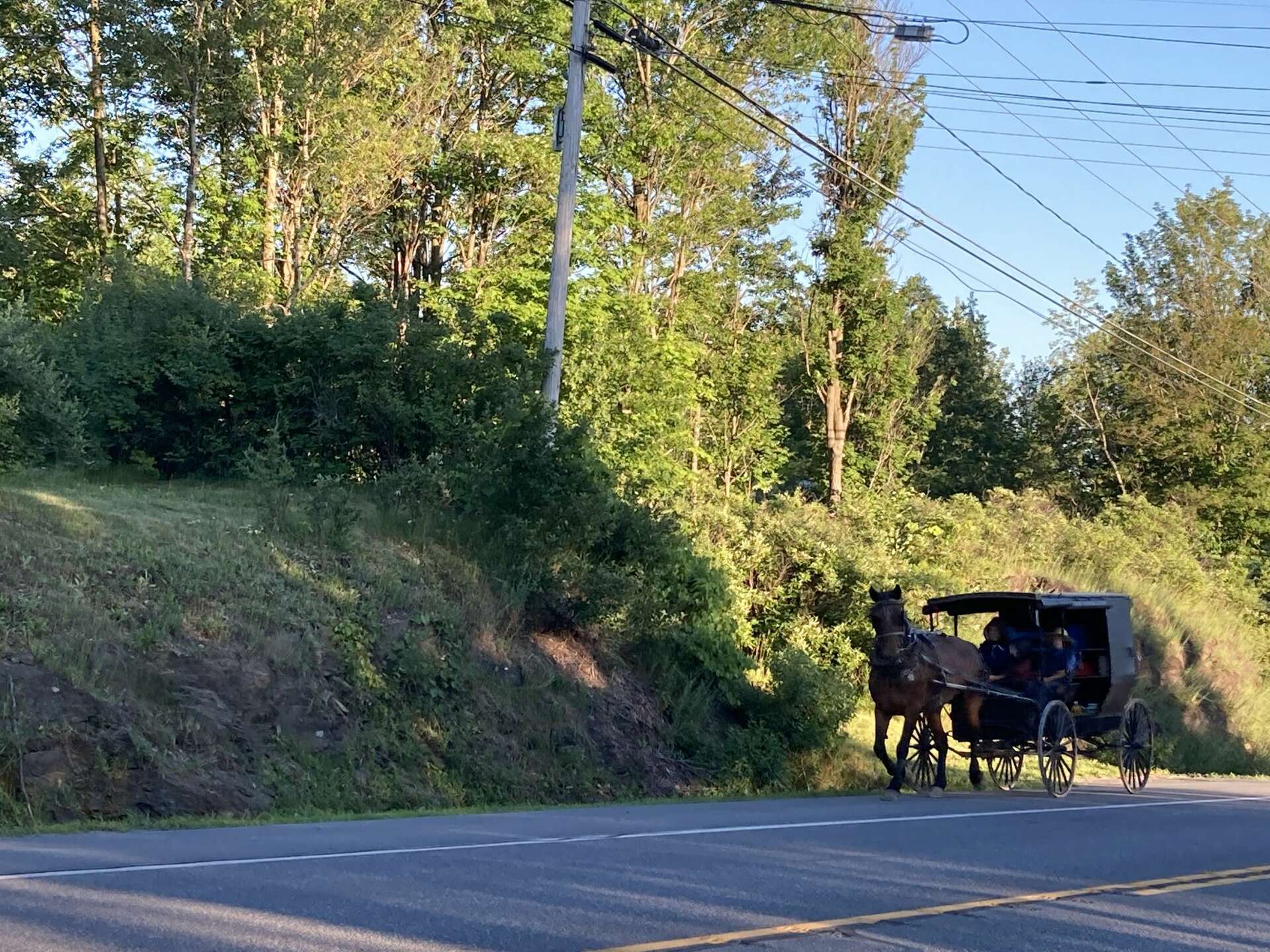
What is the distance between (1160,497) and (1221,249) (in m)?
9.41

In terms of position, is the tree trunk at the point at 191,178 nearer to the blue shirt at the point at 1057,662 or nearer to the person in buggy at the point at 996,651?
the person in buggy at the point at 996,651

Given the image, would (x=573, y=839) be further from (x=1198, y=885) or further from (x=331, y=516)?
(x=331, y=516)

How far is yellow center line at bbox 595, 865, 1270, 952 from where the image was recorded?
7.61m

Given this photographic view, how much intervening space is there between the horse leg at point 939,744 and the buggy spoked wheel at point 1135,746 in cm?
415

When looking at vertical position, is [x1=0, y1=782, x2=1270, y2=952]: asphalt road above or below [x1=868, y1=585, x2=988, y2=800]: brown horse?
below

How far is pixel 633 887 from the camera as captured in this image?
29.9 ft

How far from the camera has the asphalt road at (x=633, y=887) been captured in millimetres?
7551

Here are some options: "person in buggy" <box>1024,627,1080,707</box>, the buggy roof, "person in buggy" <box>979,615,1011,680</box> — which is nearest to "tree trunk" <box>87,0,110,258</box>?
the buggy roof

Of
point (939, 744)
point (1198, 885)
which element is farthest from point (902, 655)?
point (1198, 885)

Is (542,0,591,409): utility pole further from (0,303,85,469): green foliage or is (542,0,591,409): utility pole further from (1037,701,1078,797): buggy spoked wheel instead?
(1037,701,1078,797): buggy spoked wheel

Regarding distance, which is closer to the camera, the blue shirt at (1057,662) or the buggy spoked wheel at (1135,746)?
the blue shirt at (1057,662)

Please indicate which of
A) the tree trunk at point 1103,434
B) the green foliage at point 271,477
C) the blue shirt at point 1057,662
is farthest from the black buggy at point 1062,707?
the tree trunk at point 1103,434

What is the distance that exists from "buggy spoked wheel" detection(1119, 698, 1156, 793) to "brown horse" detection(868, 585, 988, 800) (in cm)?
374

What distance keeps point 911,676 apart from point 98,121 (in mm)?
25996
